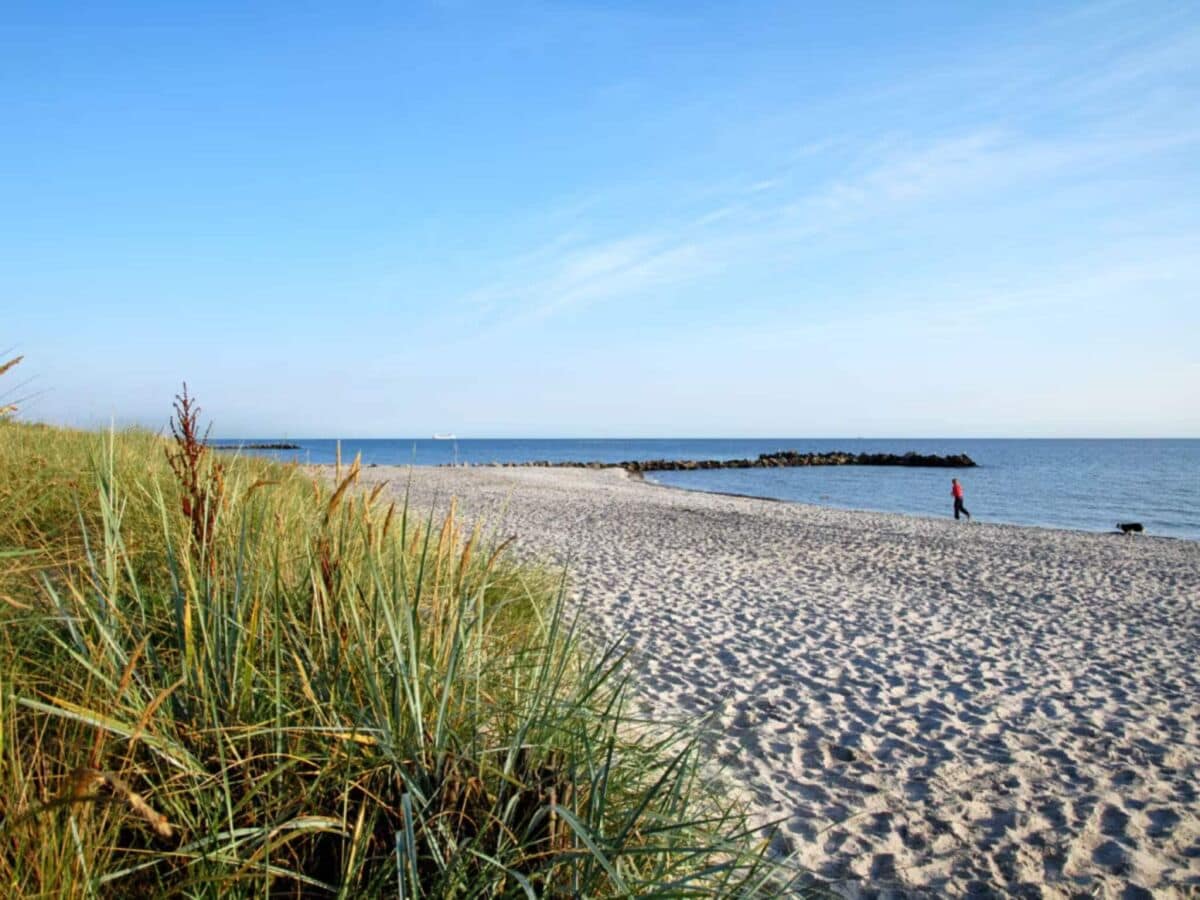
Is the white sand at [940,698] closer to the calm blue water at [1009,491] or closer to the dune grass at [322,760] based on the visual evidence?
the dune grass at [322,760]

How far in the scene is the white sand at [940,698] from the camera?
3.83m

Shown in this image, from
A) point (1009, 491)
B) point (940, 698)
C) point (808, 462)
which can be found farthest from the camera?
point (808, 462)

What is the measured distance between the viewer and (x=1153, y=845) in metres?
3.86

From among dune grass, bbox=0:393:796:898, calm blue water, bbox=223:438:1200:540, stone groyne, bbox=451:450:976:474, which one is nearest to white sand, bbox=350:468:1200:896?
dune grass, bbox=0:393:796:898

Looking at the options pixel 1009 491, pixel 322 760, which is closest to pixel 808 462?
pixel 1009 491

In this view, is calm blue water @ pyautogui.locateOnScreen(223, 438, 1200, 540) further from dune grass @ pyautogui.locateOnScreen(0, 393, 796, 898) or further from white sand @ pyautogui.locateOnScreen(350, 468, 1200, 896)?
dune grass @ pyautogui.locateOnScreen(0, 393, 796, 898)

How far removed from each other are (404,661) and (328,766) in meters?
0.33

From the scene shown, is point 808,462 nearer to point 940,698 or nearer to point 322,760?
point 940,698

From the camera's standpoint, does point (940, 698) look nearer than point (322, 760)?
No

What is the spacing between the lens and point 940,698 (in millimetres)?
6059

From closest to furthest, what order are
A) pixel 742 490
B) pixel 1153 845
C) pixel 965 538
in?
pixel 1153 845 < pixel 965 538 < pixel 742 490

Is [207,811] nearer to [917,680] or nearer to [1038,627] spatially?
[917,680]

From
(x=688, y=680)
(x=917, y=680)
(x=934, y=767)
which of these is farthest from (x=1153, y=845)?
(x=688, y=680)

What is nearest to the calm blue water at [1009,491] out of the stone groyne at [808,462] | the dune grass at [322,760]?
the stone groyne at [808,462]
